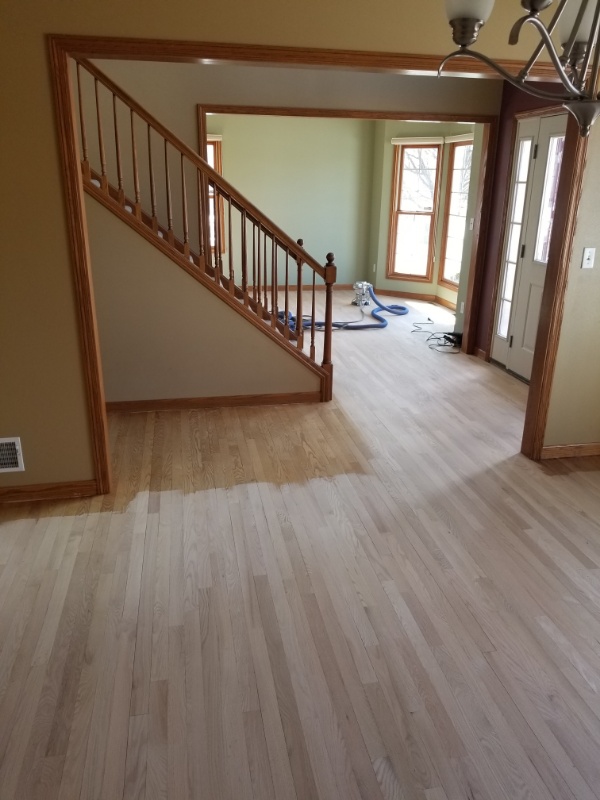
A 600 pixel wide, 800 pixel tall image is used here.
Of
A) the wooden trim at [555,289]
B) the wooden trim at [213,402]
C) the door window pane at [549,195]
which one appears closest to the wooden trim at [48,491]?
the wooden trim at [213,402]

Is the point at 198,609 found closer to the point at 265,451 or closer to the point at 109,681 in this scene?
the point at 109,681

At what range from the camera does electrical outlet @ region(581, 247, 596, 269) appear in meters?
3.38

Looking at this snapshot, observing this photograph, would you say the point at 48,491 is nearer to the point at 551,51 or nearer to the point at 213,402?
the point at 213,402

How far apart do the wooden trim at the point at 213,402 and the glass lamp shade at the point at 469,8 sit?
3267mm

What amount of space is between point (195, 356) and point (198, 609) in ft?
7.76

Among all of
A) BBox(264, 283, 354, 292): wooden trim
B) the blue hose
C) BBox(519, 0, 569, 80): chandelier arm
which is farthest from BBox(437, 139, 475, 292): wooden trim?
BBox(519, 0, 569, 80): chandelier arm

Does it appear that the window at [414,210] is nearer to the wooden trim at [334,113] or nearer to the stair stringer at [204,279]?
the wooden trim at [334,113]

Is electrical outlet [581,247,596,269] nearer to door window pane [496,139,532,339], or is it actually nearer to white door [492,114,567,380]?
white door [492,114,567,380]

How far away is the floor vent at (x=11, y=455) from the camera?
10.0 feet

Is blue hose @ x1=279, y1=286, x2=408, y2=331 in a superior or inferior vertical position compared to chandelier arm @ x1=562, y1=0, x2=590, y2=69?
inferior

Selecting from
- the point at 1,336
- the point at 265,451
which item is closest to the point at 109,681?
the point at 1,336

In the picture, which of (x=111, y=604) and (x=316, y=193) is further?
(x=316, y=193)

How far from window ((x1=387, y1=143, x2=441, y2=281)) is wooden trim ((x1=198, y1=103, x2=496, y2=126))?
9.52 feet

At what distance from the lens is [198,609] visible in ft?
7.86
